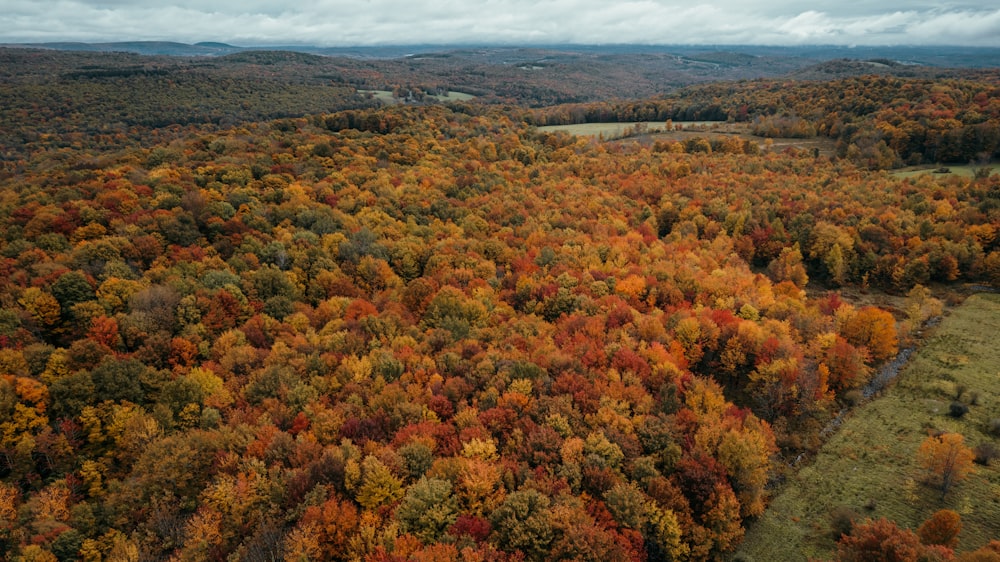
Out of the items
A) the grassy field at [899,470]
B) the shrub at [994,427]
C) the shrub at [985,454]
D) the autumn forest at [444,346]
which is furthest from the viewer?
the shrub at [994,427]

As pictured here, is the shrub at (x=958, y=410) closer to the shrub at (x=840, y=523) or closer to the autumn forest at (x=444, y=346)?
the autumn forest at (x=444, y=346)

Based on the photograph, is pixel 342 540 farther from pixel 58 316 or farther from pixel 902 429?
pixel 902 429

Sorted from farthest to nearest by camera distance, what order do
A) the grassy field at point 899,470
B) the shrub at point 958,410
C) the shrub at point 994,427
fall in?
the shrub at point 958,410, the shrub at point 994,427, the grassy field at point 899,470

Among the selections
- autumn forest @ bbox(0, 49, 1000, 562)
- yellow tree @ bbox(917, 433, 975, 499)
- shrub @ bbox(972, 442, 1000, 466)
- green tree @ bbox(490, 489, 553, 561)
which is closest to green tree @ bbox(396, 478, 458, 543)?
autumn forest @ bbox(0, 49, 1000, 562)

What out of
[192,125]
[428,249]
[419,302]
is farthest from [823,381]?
[192,125]

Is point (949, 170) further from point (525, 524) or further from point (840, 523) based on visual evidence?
point (525, 524)

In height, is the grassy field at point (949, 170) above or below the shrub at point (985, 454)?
above

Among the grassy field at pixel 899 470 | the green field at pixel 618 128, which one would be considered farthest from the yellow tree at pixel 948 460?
the green field at pixel 618 128
